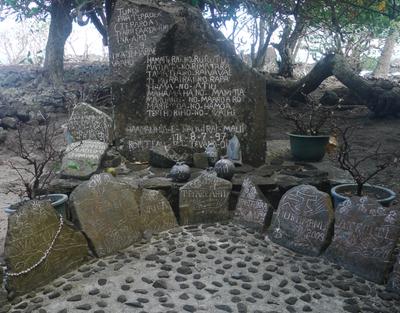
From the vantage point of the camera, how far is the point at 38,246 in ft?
11.5

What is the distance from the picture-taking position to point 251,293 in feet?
10.8

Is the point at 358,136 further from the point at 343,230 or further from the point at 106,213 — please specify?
the point at 106,213

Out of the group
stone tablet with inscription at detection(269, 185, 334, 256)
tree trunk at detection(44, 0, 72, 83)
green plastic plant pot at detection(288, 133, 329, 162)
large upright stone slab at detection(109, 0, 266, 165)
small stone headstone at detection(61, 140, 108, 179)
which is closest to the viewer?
stone tablet with inscription at detection(269, 185, 334, 256)

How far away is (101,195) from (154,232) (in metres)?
0.64

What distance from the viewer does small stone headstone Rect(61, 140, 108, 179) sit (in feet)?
16.5

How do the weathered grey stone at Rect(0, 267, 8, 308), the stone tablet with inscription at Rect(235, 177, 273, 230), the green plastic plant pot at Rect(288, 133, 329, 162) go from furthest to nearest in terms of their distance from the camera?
the green plastic plant pot at Rect(288, 133, 329, 162), the stone tablet with inscription at Rect(235, 177, 273, 230), the weathered grey stone at Rect(0, 267, 8, 308)

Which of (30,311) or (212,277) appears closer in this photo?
(30,311)

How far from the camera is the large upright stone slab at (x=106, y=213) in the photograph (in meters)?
3.91

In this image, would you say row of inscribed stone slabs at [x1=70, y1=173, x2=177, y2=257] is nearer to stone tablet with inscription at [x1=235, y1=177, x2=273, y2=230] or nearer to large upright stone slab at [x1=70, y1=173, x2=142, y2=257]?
large upright stone slab at [x1=70, y1=173, x2=142, y2=257]

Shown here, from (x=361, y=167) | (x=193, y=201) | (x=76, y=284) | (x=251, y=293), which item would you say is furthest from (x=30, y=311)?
(x=361, y=167)

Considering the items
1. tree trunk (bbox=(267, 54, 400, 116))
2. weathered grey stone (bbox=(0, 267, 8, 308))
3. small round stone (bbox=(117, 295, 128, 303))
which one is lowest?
weathered grey stone (bbox=(0, 267, 8, 308))

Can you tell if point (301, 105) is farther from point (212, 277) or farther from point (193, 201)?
point (212, 277)

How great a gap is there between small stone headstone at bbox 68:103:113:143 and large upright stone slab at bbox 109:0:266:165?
0.21 meters

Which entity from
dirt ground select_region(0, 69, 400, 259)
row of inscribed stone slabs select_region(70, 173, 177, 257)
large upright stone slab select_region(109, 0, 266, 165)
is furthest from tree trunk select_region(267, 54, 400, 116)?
row of inscribed stone slabs select_region(70, 173, 177, 257)
